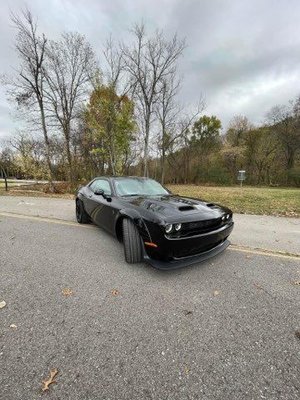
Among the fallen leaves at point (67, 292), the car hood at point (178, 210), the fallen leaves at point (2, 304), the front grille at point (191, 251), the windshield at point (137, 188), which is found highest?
the windshield at point (137, 188)

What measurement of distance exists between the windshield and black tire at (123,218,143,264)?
1.07m

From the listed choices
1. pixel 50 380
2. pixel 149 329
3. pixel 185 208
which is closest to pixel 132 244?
pixel 185 208

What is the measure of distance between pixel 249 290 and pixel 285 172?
3558 cm

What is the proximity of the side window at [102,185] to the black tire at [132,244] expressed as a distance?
4.20 feet

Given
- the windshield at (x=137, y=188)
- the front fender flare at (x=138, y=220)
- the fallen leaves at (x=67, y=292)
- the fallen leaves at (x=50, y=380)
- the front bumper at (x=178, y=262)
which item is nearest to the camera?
the fallen leaves at (x=50, y=380)

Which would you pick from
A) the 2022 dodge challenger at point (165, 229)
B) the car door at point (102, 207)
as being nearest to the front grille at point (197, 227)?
the 2022 dodge challenger at point (165, 229)

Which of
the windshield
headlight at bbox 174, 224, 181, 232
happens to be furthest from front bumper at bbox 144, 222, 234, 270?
the windshield

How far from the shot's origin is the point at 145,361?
1727mm

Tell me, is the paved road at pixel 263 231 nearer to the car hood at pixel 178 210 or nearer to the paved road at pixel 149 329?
the paved road at pixel 149 329

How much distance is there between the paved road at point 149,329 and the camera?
154 cm

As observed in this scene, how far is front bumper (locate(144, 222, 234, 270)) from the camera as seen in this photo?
283 cm

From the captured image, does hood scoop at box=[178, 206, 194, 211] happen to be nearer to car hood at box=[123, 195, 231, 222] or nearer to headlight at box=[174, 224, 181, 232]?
car hood at box=[123, 195, 231, 222]

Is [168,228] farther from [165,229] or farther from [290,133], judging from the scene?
[290,133]

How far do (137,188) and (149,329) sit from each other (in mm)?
2928
